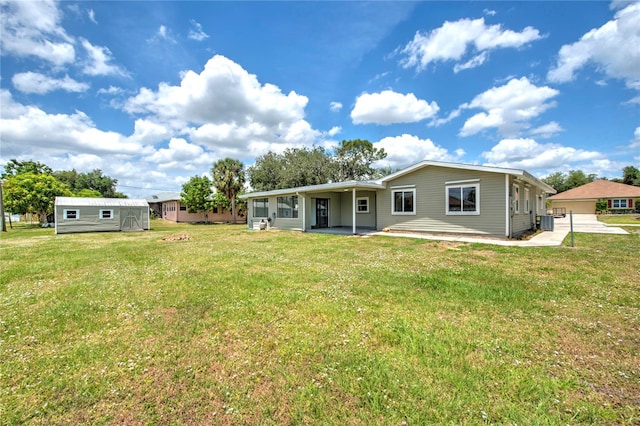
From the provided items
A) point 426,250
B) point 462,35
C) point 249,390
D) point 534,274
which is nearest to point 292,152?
point 462,35

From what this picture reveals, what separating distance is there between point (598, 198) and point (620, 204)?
2284 mm

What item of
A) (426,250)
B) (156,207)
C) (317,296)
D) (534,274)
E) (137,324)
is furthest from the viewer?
(156,207)

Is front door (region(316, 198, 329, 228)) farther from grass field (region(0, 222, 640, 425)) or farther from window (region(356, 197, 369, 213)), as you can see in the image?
grass field (region(0, 222, 640, 425))

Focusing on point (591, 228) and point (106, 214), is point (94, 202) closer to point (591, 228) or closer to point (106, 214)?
point (106, 214)

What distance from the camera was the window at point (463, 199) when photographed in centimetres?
1123

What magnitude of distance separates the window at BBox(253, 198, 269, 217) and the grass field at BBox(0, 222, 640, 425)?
44.3ft

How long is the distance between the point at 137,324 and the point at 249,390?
7.30ft

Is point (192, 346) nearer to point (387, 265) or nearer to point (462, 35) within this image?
point (387, 265)

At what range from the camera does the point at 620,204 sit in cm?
3122

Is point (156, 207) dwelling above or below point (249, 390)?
above

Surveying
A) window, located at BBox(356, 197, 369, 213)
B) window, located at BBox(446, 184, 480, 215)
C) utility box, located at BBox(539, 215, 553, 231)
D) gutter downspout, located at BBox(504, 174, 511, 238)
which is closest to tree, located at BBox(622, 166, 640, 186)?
utility box, located at BBox(539, 215, 553, 231)

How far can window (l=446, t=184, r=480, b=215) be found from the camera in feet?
36.9

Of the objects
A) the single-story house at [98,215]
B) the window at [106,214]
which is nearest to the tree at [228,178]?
the single-story house at [98,215]

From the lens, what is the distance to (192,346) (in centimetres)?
293
